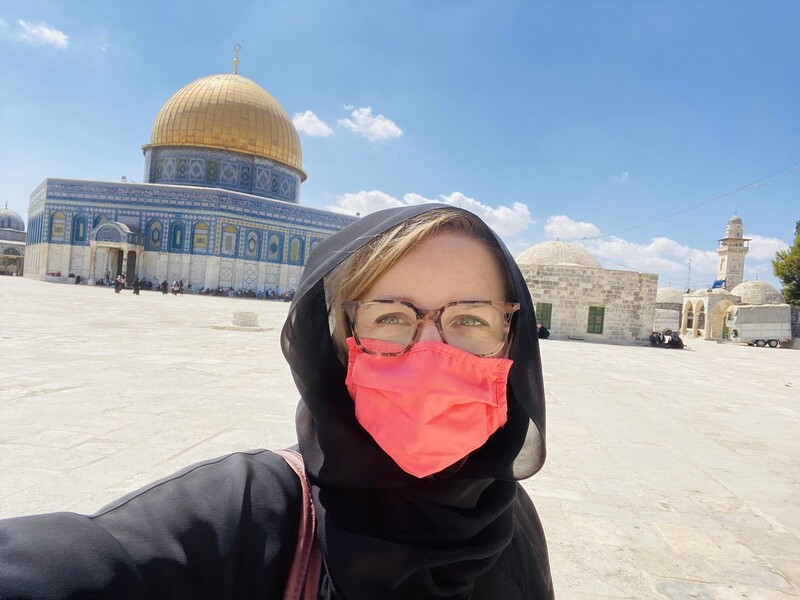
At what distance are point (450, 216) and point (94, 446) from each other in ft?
9.71

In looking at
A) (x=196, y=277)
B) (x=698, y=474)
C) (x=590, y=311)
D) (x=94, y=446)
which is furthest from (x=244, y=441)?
(x=196, y=277)

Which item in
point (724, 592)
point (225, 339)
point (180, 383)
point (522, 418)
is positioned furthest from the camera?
point (225, 339)

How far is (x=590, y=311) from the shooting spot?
2011cm

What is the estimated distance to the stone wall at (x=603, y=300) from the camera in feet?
65.0

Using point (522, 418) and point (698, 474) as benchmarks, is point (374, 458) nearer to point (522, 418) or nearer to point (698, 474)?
point (522, 418)

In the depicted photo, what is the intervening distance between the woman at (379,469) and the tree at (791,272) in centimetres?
2848

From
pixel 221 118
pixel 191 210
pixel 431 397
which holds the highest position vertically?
pixel 221 118

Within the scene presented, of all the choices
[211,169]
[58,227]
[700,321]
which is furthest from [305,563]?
[58,227]

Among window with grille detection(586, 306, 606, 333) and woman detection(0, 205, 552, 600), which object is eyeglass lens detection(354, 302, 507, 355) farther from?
window with grille detection(586, 306, 606, 333)

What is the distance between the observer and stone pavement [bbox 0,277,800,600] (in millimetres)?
2146

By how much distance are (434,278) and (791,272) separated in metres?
28.9

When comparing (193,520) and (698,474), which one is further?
(698,474)

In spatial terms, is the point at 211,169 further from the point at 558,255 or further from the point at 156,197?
the point at 558,255

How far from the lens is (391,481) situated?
99cm
